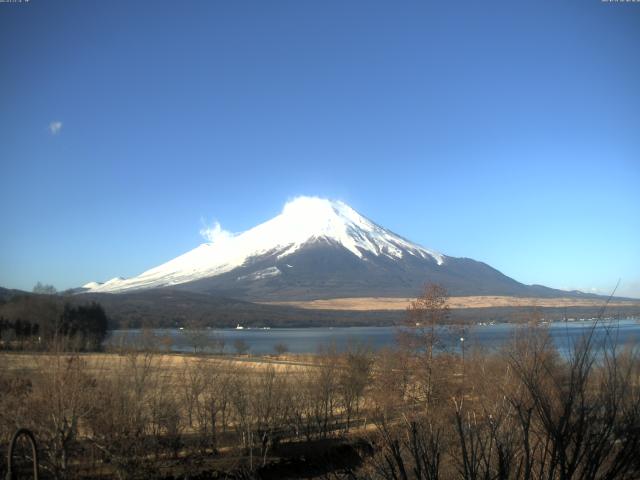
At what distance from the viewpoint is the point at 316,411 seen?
26.5 m

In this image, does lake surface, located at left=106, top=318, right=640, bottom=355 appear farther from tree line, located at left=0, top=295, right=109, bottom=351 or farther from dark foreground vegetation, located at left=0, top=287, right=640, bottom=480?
tree line, located at left=0, top=295, right=109, bottom=351

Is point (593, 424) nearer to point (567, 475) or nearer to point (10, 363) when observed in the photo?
point (567, 475)

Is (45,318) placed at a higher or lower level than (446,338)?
higher

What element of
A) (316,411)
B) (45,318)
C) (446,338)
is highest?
(45,318)

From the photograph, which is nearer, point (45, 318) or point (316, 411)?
point (316, 411)

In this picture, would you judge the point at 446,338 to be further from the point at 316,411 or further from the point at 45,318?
→ the point at 45,318

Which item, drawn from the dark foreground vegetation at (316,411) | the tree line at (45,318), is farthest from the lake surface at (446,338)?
the tree line at (45,318)

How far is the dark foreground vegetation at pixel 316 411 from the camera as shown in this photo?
484cm

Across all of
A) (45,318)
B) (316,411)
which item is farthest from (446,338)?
(45,318)

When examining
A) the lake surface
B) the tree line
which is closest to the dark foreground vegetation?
the lake surface

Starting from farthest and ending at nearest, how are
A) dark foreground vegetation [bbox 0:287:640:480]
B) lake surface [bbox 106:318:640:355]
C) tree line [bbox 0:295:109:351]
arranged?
tree line [bbox 0:295:109:351] → lake surface [bbox 106:318:640:355] → dark foreground vegetation [bbox 0:287:640:480]

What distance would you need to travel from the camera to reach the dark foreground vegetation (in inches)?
191

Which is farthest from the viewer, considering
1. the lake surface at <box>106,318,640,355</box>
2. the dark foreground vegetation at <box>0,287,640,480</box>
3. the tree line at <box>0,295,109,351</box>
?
the tree line at <box>0,295,109,351</box>

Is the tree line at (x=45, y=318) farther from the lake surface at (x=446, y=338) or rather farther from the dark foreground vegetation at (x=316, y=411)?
the dark foreground vegetation at (x=316, y=411)
